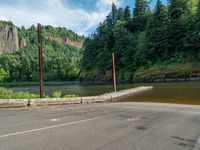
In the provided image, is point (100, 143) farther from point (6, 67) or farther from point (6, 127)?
point (6, 67)

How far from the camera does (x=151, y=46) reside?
94125 millimetres

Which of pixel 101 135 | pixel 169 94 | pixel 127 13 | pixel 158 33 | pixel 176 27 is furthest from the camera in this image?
pixel 127 13

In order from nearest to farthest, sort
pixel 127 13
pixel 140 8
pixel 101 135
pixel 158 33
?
1. pixel 101 135
2. pixel 158 33
3. pixel 140 8
4. pixel 127 13

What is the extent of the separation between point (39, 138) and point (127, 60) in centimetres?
9137

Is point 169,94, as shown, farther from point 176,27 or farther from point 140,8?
point 140,8

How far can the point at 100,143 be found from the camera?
29.7 feet

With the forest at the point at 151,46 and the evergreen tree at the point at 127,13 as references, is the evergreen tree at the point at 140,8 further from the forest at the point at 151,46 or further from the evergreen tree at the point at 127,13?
the evergreen tree at the point at 127,13

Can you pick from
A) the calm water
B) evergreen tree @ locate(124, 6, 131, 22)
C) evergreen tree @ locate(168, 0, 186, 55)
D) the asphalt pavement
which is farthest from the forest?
the asphalt pavement

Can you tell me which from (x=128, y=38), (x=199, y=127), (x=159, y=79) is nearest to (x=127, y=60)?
(x=128, y=38)

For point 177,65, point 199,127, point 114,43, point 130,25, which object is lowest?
point 199,127

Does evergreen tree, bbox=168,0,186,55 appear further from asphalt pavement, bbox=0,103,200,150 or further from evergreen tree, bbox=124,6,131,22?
asphalt pavement, bbox=0,103,200,150

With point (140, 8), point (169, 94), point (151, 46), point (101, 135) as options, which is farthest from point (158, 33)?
point (101, 135)

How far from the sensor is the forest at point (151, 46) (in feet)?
267

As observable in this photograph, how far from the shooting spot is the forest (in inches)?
3206
